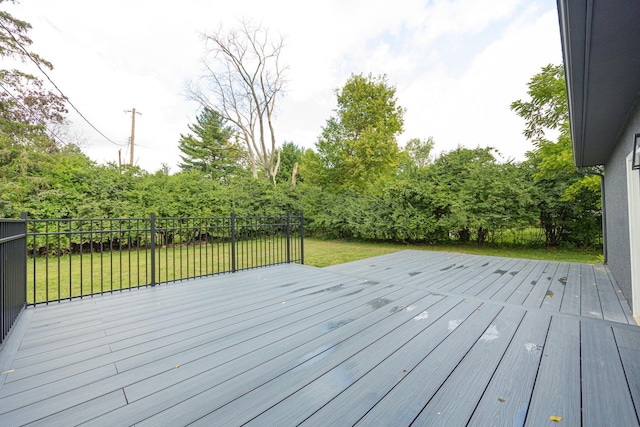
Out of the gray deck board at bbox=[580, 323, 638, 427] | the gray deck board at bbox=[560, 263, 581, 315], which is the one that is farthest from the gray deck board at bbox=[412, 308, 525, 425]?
the gray deck board at bbox=[560, 263, 581, 315]

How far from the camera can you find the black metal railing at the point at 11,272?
2029 millimetres

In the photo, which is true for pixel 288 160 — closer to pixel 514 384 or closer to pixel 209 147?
pixel 209 147

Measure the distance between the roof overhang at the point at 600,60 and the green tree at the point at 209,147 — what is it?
729 inches

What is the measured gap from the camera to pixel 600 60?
5.75ft

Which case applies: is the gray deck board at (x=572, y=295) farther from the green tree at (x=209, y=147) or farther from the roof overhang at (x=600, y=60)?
the green tree at (x=209, y=147)

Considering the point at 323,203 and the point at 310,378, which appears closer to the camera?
the point at 310,378

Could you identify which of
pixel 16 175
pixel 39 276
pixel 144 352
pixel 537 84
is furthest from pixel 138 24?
pixel 537 84

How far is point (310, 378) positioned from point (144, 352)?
1275 mm

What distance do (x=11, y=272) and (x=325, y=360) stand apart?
9.43 ft

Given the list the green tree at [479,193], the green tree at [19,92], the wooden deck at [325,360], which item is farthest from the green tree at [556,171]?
the green tree at [19,92]

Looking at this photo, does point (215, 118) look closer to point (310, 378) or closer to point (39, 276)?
point (39, 276)

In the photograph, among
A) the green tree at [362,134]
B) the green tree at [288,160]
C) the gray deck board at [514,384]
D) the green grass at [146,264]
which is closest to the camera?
the gray deck board at [514,384]

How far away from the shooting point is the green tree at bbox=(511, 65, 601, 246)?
5.88 m

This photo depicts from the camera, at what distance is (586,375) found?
1.64 m
